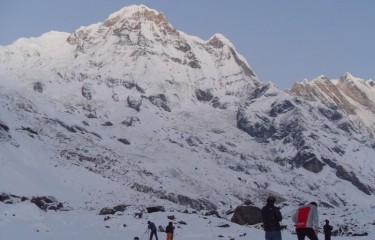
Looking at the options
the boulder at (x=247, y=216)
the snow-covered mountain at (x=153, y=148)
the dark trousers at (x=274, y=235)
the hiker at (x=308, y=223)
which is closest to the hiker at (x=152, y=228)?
the dark trousers at (x=274, y=235)

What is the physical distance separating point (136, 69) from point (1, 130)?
116775mm

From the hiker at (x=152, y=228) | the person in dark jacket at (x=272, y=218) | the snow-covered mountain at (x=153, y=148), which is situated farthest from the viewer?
the snow-covered mountain at (x=153, y=148)

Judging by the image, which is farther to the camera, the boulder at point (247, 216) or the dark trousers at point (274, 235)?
the boulder at point (247, 216)

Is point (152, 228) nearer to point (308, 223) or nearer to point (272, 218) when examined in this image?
point (272, 218)

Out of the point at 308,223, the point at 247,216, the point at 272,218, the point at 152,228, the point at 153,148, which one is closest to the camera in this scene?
the point at 272,218

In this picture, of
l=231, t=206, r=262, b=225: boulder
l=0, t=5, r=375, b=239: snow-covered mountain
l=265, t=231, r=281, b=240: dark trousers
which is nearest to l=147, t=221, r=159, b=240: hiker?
l=265, t=231, r=281, b=240: dark trousers

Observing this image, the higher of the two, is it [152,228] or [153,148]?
[153,148]

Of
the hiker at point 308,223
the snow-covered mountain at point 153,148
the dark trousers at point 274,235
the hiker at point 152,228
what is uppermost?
the snow-covered mountain at point 153,148

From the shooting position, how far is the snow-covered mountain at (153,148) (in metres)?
79.3

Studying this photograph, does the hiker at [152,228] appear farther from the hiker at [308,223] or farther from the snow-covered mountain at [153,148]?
the snow-covered mountain at [153,148]

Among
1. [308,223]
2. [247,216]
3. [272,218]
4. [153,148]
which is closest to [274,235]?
[272,218]

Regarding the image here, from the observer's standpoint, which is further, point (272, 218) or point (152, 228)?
point (152, 228)

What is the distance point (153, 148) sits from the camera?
450 ft

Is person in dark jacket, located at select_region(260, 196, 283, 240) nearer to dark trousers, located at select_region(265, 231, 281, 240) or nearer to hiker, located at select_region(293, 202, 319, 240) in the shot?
dark trousers, located at select_region(265, 231, 281, 240)
